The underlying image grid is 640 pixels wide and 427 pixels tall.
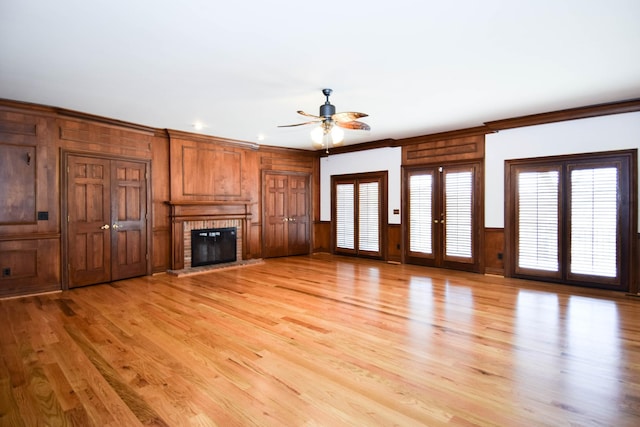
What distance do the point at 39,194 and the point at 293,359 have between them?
4559 millimetres

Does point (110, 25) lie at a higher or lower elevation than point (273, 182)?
higher

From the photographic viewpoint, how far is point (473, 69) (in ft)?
11.7

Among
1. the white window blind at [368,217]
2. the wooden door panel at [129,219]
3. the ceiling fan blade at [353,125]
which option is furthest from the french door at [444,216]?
the wooden door panel at [129,219]

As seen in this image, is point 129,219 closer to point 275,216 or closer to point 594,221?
point 275,216

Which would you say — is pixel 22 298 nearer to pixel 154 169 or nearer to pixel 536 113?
pixel 154 169

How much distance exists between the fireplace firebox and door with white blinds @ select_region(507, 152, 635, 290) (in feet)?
17.6

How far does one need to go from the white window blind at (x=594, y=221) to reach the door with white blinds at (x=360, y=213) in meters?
3.45

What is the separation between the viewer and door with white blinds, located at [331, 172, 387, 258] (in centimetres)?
772

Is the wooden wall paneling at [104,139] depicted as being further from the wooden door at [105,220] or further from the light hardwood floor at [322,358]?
the light hardwood floor at [322,358]

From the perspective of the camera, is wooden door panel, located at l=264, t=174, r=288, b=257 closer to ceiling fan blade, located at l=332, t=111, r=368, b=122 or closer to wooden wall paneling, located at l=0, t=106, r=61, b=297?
wooden wall paneling, located at l=0, t=106, r=61, b=297

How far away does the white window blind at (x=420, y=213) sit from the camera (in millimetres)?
6934

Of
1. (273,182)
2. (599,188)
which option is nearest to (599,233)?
(599,188)

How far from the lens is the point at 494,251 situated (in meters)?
6.09

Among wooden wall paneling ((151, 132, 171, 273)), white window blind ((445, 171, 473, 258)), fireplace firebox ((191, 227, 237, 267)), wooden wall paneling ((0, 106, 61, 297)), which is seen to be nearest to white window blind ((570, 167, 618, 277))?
white window blind ((445, 171, 473, 258))
